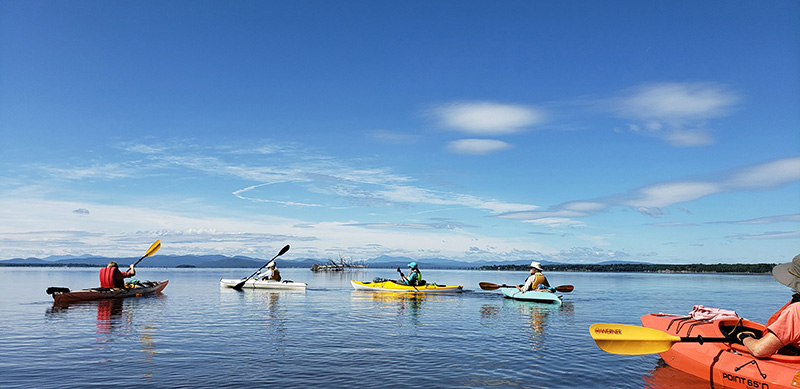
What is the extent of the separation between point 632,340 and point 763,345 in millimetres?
2374

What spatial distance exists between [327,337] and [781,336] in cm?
1197

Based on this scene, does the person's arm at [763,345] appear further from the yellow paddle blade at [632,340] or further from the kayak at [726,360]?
the yellow paddle blade at [632,340]

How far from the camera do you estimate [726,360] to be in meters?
10.1

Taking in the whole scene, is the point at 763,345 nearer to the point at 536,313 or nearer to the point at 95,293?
the point at 536,313

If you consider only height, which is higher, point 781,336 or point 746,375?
point 781,336

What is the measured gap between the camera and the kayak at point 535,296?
28.5m

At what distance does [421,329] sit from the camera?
18.5 m

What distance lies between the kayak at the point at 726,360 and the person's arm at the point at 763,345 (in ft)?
0.60

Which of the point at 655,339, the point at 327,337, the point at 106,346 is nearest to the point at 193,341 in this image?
the point at 106,346

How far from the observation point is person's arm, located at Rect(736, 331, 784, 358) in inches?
349

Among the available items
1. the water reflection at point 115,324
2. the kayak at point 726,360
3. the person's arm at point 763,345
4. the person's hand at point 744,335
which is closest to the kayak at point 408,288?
the water reflection at point 115,324

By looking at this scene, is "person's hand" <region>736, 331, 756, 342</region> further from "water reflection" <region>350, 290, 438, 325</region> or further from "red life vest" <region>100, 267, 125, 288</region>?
"red life vest" <region>100, 267, 125, 288</region>

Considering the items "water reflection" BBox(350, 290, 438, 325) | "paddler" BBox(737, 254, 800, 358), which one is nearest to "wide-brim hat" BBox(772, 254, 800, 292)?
"paddler" BBox(737, 254, 800, 358)

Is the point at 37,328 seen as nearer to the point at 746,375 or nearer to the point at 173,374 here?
the point at 173,374
